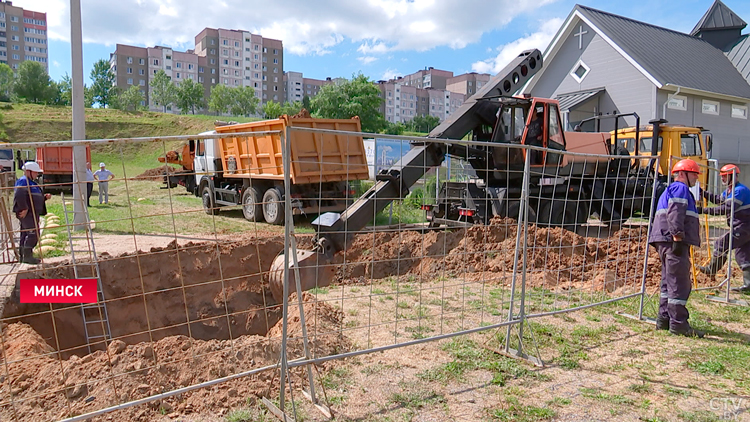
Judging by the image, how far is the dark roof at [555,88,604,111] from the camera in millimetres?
20011

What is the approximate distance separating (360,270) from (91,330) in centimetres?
386

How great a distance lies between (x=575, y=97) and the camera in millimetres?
20984

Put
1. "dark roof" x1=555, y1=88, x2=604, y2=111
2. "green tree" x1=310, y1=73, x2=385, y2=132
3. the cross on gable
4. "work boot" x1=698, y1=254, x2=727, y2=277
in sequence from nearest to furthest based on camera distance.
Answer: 1. "work boot" x1=698, y1=254, x2=727, y2=277
2. "dark roof" x1=555, y1=88, x2=604, y2=111
3. the cross on gable
4. "green tree" x1=310, y1=73, x2=385, y2=132

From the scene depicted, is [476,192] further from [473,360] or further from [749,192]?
[473,360]

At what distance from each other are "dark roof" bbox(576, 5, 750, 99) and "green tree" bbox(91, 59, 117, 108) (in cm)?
7137

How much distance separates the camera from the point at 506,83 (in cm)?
1111

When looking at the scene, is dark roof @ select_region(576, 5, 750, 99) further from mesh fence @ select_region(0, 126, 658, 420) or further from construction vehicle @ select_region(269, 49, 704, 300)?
construction vehicle @ select_region(269, 49, 704, 300)

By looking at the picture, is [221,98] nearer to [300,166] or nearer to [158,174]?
[158,174]

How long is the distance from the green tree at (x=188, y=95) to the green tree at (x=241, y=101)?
452cm

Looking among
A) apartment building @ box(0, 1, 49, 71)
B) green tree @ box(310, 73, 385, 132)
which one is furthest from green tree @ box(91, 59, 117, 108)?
green tree @ box(310, 73, 385, 132)

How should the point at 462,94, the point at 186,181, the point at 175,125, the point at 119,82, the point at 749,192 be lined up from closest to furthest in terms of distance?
the point at 749,192 < the point at 186,181 < the point at 175,125 < the point at 119,82 < the point at 462,94

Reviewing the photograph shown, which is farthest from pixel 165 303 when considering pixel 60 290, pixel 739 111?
pixel 739 111

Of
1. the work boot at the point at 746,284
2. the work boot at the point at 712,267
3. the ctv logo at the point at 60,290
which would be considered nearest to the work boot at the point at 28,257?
the ctv logo at the point at 60,290

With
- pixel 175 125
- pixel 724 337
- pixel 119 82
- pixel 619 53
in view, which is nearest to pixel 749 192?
pixel 724 337
